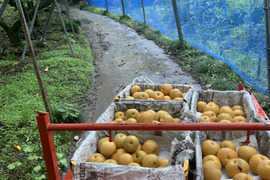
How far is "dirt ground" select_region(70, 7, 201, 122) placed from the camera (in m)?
5.99

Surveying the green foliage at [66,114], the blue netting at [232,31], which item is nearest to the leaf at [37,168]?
the green foliage at [66,114]

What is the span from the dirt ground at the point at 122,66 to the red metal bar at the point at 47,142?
127 inches

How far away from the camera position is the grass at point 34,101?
11.2 feet

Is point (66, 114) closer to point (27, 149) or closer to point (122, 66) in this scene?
point (27, 149)

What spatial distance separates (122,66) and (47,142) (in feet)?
21.0

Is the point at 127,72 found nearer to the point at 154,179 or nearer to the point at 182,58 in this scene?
the point at 182,58

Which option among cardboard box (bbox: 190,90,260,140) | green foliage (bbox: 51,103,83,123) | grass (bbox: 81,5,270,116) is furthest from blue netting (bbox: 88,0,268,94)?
green foliage (bbox: 51,103,83,123)

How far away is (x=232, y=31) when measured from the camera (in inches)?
209

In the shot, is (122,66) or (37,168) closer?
(37,168)

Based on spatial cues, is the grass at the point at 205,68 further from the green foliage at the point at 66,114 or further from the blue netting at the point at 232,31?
the green foliage at the point at 66,114

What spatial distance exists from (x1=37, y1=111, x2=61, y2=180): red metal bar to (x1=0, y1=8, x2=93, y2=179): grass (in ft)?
5.25

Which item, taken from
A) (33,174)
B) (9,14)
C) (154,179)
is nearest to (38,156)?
(33,174)

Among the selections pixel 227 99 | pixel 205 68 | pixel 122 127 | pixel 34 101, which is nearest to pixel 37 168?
pixel 122 127

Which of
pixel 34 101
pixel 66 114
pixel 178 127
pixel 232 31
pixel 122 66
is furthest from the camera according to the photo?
pixel 122 66
